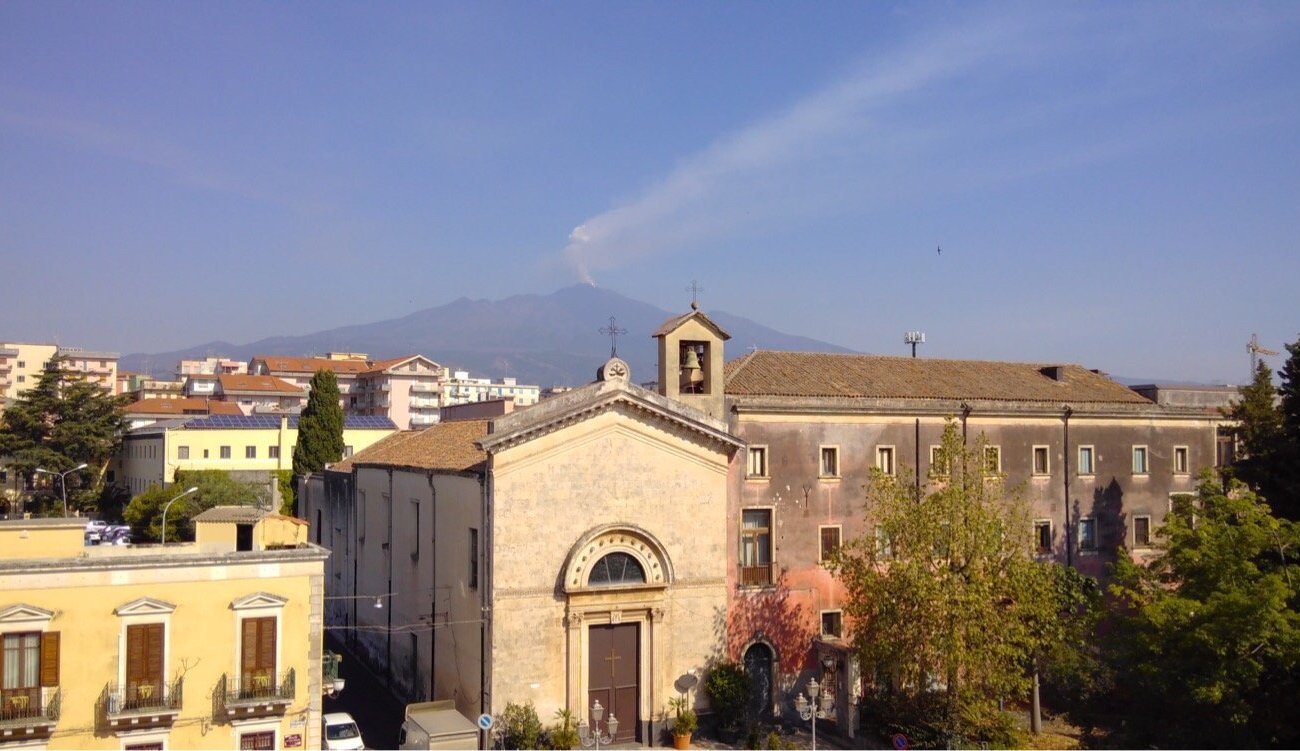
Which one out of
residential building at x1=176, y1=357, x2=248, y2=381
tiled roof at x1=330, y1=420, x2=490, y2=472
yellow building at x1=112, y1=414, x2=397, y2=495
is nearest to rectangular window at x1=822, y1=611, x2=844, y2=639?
tiled roof at x1=330, y1=420, x2=490, y2=472

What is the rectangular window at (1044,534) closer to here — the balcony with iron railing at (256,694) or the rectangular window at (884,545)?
the rectangular window at (884,545)

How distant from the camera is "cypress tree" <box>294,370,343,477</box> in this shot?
62812 mm

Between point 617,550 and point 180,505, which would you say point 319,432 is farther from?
point 617,550

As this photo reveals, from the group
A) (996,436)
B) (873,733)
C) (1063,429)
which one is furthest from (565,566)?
(1063,429)

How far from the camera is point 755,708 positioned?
3189cm

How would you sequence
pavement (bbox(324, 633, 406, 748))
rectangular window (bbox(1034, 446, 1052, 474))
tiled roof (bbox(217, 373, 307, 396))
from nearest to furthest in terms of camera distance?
1. pavement (bbox(324, 633, 406, 748))
2. rectangular window (bbox(1034, 446, 1052, 474))
3. tiled roof (bbox(217, 373, 307, 396))

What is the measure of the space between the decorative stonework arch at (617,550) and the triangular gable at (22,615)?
1274 cm

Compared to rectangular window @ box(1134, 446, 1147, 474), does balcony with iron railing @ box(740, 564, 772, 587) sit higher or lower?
lower

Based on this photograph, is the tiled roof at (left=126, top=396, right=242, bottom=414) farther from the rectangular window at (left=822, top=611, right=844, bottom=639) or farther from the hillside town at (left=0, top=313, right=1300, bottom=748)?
the rectangular window at (left=822, top=611, right=844, bottom=639)

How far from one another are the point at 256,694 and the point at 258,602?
215 cm

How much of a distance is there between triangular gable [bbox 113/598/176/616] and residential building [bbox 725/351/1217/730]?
52.0 ft

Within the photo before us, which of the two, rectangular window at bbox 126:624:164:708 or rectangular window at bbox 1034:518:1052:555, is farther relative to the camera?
rectangular window at bbox 1034:518:1052:555

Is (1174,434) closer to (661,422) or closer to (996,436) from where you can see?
(996,436)

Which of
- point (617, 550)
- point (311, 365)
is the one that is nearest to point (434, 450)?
point (617, 550)
